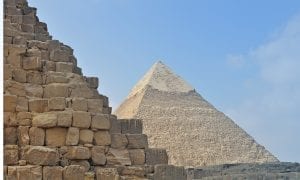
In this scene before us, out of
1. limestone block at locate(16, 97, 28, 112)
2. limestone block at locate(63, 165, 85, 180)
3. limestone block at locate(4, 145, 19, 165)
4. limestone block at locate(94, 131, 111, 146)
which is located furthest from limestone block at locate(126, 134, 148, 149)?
limestone block at locate(4, 145, 19, 165)

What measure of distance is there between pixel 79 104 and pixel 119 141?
0.81m

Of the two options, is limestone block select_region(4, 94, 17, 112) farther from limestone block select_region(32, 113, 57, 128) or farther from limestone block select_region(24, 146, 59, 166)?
limestone block select_region(24, 146, 59, 166)

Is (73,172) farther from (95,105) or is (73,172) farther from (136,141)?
(136,141)

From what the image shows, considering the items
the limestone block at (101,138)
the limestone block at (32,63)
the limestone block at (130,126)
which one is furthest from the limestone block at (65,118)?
the limestone block at (130,126)

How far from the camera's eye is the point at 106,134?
12453 millimetres

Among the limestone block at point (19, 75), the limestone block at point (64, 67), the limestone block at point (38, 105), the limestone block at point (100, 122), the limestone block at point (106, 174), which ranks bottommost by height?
the limestone block at point (106, 174)

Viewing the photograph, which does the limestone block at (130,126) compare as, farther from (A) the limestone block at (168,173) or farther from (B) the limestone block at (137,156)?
(A) the limestone block at (168,173)

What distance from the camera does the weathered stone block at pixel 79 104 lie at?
12.4m

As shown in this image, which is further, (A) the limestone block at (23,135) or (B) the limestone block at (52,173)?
(A) the limestone block at (23,135)

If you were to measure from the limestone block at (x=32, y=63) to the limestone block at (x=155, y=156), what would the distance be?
1949 mm

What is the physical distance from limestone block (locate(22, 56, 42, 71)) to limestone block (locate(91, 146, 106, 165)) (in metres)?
1.53

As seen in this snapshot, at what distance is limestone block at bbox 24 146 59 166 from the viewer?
38.6 ft

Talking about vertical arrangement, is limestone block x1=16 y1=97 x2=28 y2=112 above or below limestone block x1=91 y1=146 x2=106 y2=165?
above

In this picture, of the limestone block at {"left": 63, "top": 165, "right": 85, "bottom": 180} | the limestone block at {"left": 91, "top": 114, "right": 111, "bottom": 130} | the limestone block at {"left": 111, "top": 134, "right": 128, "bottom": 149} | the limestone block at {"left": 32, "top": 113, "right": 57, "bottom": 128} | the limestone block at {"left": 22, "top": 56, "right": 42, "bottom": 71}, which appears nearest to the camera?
the limestone block at {"left": 63, "top": 165, "right": 85, "bottom": 180}
